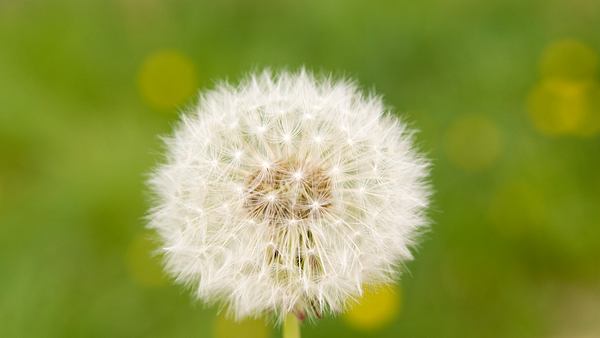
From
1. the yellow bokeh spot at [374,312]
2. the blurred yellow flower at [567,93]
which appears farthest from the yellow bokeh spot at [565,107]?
the yellow bokeh spot at [374,312]

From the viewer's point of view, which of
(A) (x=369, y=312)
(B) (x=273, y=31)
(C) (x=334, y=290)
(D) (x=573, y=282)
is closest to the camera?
(C) (x=334, y=290)

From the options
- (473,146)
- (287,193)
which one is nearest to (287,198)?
(287,193)

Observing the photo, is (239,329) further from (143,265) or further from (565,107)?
(565,107)

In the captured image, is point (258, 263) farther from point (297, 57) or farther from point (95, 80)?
point (95, 80)

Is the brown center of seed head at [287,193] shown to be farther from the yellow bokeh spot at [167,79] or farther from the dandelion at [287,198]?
the yellow bokeh spot at [167,79]

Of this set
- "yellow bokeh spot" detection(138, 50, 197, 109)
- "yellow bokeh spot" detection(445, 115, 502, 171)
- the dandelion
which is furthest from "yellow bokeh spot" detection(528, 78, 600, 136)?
the dandelion

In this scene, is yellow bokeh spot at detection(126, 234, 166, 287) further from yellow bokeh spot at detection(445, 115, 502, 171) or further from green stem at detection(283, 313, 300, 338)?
green stem at detection(283, 313, 300, 338)

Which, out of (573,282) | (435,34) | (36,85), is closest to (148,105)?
(36,85)
